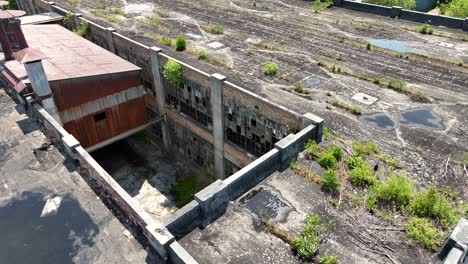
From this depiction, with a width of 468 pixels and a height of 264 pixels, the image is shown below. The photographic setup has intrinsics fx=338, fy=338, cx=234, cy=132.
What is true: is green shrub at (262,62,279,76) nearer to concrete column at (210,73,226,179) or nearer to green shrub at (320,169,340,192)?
concrete column at (210,73,226,179)

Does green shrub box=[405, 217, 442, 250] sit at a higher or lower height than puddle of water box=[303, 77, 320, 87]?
lower

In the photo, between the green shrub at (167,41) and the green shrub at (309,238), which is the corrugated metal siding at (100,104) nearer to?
the green shrub at (167,41)

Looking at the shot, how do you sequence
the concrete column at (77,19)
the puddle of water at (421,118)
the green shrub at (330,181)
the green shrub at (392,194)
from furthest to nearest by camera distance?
the concrete column at (77,19), the puddle of water at (421,118), the green shrub at (330,181), the green shrub at (392,194)

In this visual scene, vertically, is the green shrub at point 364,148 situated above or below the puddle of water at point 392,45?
below

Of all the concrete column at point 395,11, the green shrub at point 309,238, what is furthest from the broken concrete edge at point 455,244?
the concrete column at point 395,11

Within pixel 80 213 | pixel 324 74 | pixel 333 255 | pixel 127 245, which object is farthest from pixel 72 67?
pixel 333 255

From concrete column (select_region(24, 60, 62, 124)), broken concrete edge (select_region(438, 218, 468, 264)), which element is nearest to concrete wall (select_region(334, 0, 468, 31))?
broken concrete edge (select_region(438, 218, 468, 264))
